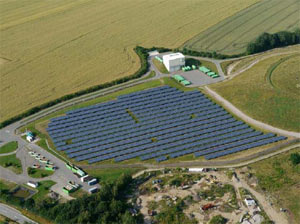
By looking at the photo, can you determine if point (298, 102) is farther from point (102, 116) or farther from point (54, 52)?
point (54, 52)

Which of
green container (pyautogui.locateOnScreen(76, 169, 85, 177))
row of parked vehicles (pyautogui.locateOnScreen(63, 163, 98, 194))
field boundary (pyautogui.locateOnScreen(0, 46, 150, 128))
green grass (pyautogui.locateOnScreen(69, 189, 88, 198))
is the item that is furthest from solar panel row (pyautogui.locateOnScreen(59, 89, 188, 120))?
green grass (pyautogui.locateOnScreen(69, 189, 88, 198))

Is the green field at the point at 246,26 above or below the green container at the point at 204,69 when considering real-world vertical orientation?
above

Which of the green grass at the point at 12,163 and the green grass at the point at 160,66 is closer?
the green grass at the point at 12,163

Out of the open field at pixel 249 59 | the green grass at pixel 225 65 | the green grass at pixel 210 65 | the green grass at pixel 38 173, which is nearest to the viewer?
the green grass at pixel 38 173

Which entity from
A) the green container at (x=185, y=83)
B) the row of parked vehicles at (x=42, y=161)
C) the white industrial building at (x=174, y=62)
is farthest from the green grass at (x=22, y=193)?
the white industrial building at (x=174, y=62)

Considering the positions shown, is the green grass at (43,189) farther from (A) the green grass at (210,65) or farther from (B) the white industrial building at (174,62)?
(A) the green grass at (210,65)

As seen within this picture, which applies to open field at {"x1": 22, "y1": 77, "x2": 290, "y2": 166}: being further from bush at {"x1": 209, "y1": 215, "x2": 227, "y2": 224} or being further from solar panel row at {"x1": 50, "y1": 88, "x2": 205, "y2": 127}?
bush at {"x1": 209, "y1": 215, "x2": 227, "y2": 224}

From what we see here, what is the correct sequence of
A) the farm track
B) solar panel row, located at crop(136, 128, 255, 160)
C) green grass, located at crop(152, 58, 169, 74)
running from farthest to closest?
green grass, located at crop(152, 58, 169, 74) → solar panel row, located at crop(136, 128, 255, 160) → the farm track
